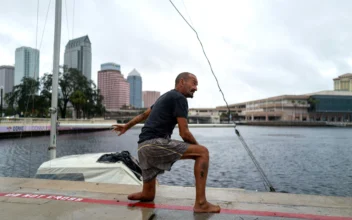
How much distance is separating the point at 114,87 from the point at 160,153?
404 feet

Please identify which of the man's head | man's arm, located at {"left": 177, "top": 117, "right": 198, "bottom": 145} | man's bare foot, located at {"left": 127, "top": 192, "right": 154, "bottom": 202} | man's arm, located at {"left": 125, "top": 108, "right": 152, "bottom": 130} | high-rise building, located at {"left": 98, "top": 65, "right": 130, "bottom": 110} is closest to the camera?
man's arm, located at {"left": 177, "top": 117, "right": 198, "bottom": 145}

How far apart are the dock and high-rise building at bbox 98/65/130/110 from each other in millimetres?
113520

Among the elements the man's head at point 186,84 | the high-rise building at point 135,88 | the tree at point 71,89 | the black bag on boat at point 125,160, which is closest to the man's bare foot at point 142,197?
the man's head at point 186,84

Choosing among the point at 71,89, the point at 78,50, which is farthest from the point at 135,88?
the point at 78,50

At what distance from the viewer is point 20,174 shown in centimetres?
1521

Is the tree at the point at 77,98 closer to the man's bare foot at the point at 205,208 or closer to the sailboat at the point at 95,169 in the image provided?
the sailboat at the point at 95,169

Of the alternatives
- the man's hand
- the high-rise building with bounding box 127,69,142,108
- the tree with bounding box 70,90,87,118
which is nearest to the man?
the man's hand

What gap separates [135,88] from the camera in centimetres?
14225

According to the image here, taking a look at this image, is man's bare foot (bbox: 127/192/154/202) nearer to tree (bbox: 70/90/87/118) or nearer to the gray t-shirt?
the gray t-shirt

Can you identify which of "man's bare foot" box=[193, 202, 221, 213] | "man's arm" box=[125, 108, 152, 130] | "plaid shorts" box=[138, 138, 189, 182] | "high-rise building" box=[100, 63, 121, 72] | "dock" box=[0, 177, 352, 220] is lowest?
"dock" box=[0, 177, 352, 220]

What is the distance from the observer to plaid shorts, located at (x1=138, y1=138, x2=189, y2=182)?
3986 millimetres

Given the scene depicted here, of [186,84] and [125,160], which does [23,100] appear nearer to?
[125,160]

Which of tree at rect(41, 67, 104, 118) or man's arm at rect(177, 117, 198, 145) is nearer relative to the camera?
man's arm at rect(177, 117, 198, 145)

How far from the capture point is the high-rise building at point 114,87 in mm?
117750
